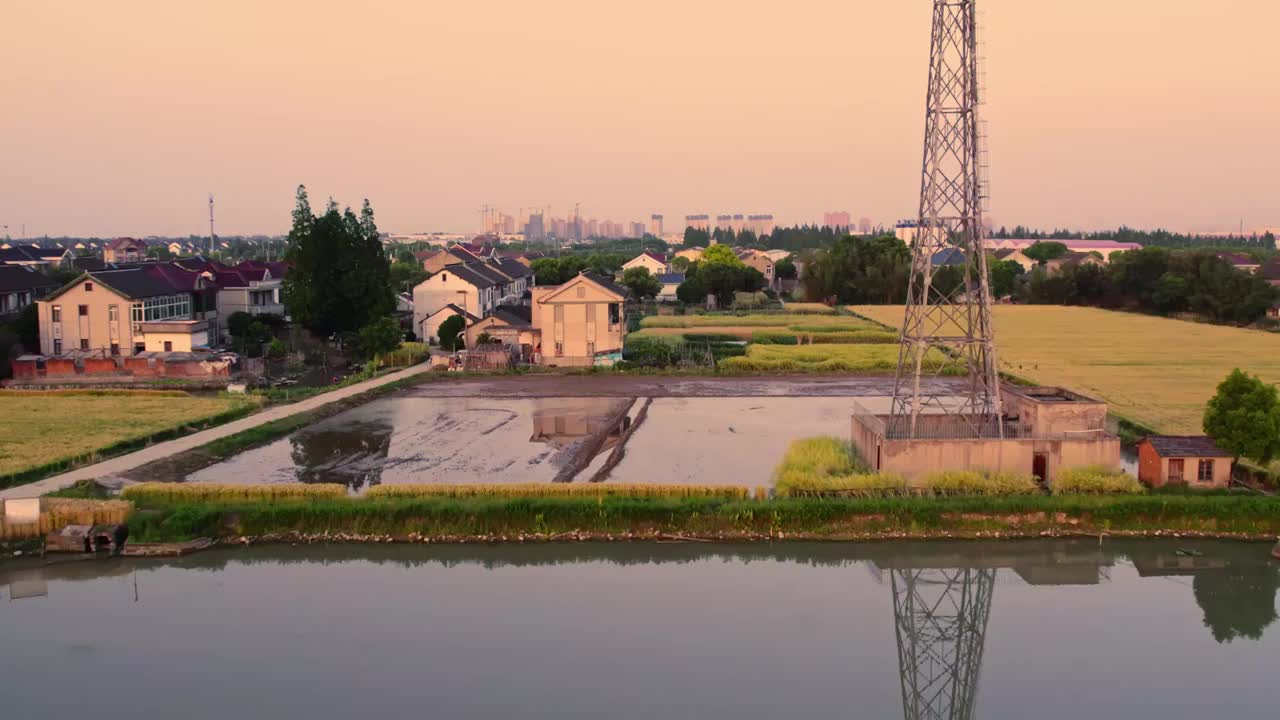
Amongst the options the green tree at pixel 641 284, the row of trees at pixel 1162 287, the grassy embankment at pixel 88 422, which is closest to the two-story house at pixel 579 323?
the grassy embankment at pixel 88 422

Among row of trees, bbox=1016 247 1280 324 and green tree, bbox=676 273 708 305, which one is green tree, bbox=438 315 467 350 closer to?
green tree, bbox=676 273 708 305

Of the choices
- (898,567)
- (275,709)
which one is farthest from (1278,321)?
(275,709)

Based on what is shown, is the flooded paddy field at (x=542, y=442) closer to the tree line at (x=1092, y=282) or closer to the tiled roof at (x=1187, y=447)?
the tiled roof at (x=1187, y=447)

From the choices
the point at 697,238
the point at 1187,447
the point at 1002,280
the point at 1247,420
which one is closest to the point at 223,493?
the point at 1187,447

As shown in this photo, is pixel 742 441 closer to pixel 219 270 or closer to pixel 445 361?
pixel 445 361

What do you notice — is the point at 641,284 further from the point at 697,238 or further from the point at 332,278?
the point at 697,238

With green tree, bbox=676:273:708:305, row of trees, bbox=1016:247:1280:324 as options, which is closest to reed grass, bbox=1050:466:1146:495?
row of trees, bbox=1016:247:1280:324

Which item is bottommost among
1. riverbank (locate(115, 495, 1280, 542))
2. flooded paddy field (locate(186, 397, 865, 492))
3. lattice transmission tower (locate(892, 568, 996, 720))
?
lattice transmission tower (locate(892, 568, 996, 720))
